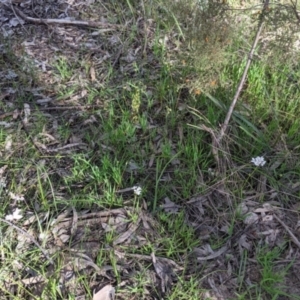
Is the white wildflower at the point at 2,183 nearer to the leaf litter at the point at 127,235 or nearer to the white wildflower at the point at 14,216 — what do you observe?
the leaf litter at the point at 127,235

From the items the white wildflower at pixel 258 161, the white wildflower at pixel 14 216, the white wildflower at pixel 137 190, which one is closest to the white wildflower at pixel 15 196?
the white wildflower at pixel 14 216

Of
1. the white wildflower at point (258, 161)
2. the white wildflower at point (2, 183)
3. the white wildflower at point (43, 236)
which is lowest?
the white wildflower at point (43, 236)

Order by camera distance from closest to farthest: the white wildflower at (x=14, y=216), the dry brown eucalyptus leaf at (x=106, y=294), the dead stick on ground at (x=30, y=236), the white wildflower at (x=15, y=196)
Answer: the dry brown eucalyptus leaf at (x=106, y=294) → the dead stick on ground at (x=30, y=236) → the white wildflower at (x=14, y=216) → the white wildflower at (x=15, y=196)

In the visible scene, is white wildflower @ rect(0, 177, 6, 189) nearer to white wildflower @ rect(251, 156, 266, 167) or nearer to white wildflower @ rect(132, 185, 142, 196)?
white wildflower @ rect(132, 185, 142, 196)

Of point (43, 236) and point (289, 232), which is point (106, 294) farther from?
point (289, 232)

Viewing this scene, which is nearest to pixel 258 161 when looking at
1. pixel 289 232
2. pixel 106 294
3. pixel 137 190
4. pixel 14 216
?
pixel 289 232

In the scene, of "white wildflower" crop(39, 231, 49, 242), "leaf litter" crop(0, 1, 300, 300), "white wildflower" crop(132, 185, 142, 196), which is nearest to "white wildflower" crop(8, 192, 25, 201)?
"leaf litter" crop(0, 1, 300, 300)

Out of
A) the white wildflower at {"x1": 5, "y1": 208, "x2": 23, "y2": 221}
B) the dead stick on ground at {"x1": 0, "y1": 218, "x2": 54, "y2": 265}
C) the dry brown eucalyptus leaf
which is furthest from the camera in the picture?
the white wildflower at {"x1": 5, "y1": 208, "x2": 23, "y2": 221}

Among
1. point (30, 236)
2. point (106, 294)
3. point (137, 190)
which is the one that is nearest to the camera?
point (106, 294)

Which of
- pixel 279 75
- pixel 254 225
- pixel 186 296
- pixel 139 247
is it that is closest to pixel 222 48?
pixel 279 75

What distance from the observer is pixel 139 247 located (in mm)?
1996

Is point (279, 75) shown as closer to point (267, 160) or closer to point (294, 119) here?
point (294, 119)

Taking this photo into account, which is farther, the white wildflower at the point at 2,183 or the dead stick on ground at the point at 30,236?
the white wildflower at the point at 2,183

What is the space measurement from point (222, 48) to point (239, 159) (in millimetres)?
587
